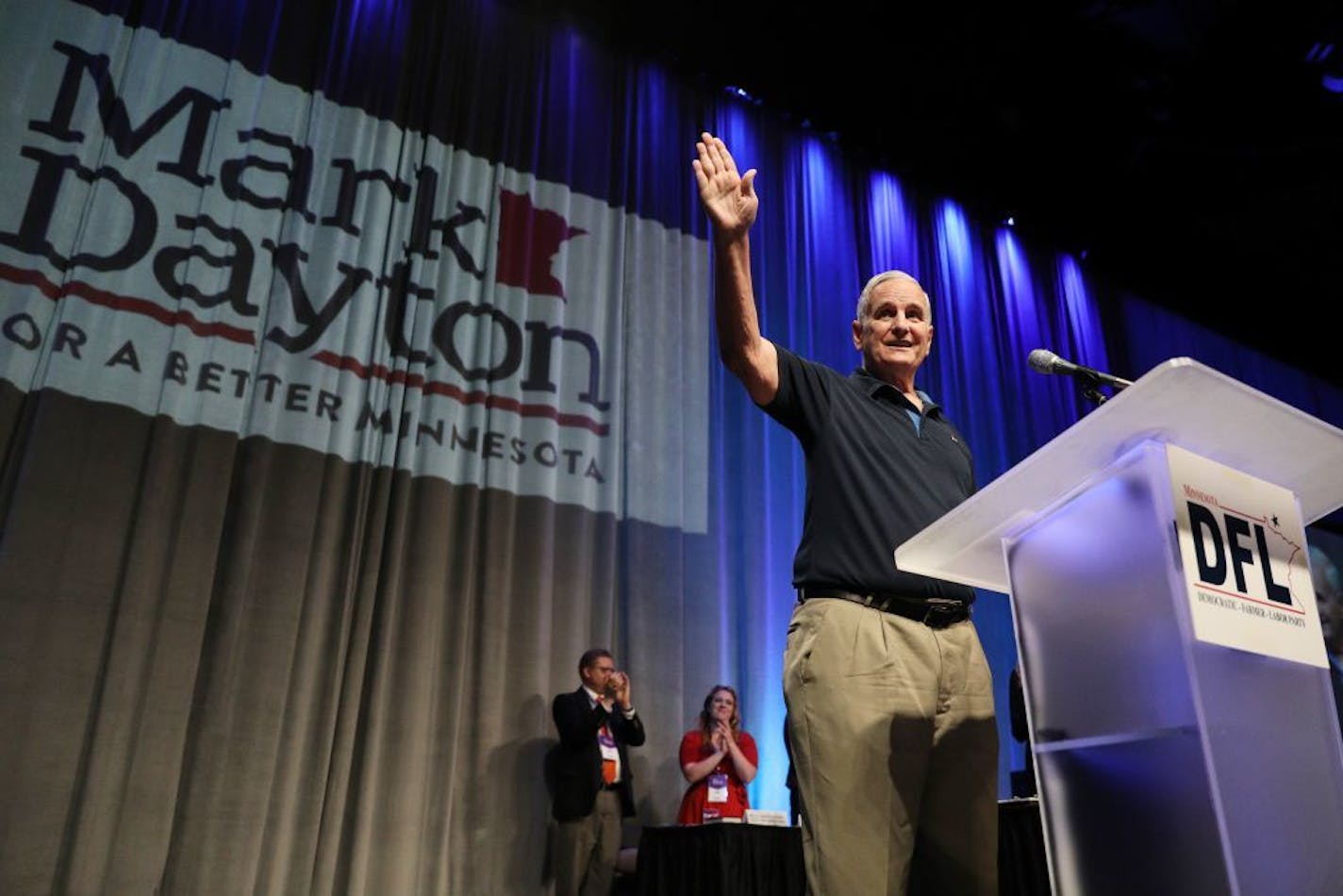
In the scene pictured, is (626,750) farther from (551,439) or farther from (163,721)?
(163,721)

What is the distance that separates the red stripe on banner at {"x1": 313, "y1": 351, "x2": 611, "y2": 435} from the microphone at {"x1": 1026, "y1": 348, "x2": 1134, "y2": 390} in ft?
10.3

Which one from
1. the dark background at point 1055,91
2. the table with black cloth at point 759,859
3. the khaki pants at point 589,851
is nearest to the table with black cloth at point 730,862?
the table with black cloth at point 759,859

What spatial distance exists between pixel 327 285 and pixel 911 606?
11.4ft

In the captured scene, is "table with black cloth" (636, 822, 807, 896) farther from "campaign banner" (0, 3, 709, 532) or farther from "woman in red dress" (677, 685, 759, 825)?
"campaign banner" (0, 3, 709, 532)

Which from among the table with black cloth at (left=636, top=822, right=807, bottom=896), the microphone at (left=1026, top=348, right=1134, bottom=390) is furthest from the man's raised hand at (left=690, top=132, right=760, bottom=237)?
the table with black cloth at (left=636, top=822, right=807, bottom=896)

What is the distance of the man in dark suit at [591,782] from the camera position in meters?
4.12

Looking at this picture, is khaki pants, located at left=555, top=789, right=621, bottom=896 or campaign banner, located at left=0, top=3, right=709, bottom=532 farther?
khaki pants, located at left=555, top=789, right=621, bottom=896

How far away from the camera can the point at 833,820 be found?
1390 millimetres

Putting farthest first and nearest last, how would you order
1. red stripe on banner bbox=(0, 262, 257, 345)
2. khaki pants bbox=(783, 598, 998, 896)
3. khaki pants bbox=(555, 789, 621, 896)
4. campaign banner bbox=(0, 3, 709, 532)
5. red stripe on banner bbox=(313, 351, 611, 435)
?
red stripe on banner bbox=(313, 351, 611, 435) < khaki pants bbox=(555, 789, 621, 896) < campaign banner bbox=(0, 3, 709, 532) < red stripe on banner bbox=(0, 262, 257, 345) < khaki pants bbox=(783, 598, 998, 896)

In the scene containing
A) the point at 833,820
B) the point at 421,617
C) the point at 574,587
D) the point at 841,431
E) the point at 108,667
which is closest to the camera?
the point at 833,820

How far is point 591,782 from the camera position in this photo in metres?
4.16

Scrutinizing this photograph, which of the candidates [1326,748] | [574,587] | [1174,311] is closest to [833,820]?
[1326,748]

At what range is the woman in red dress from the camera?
14.8ft

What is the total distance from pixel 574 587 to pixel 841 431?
3104 millimetres
